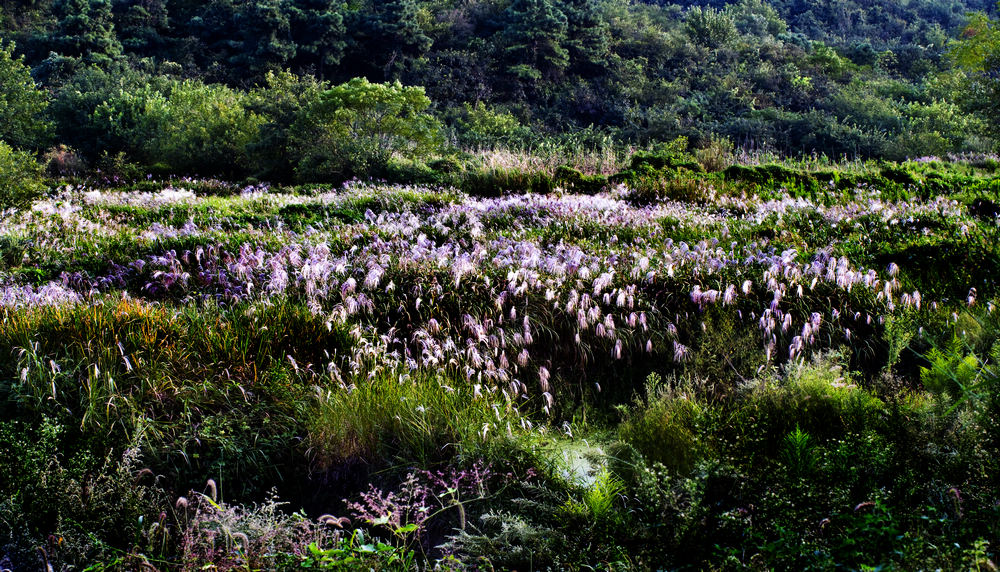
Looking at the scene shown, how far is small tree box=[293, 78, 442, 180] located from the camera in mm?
15578

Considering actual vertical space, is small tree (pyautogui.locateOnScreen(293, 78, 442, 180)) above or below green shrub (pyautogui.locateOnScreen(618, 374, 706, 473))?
below

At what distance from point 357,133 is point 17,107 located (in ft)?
56.8

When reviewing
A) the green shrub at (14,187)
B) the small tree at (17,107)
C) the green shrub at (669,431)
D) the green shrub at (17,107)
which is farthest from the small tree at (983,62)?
the small tree at (17,107)

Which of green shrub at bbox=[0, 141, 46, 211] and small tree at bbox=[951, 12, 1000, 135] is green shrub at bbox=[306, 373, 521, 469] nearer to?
green shrub at bbox=[0, 141, 46, 211]

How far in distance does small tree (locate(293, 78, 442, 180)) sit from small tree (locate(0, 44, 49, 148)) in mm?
15326

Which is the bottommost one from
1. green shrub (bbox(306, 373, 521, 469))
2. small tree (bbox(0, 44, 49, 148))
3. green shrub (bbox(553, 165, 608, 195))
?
small tree (bbox(0, 44, 49, 148))

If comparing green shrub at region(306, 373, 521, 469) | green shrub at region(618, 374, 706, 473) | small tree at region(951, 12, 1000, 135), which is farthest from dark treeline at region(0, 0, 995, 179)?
green shrub at region(618, 374, 706, 473)

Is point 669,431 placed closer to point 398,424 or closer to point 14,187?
point 398,424

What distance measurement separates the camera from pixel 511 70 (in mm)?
32406

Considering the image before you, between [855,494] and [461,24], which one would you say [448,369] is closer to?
[855,494]

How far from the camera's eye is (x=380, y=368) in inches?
135

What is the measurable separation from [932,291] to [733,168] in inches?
277

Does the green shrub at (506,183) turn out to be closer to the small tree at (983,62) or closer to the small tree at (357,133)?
the small tree at (357,133)

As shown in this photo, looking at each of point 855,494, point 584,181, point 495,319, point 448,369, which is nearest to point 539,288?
point 495,319
